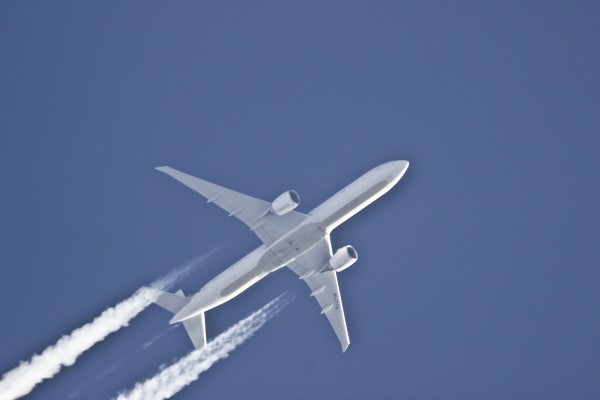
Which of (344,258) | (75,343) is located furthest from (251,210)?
(75,343)

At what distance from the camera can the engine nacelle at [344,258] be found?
68.4 meters

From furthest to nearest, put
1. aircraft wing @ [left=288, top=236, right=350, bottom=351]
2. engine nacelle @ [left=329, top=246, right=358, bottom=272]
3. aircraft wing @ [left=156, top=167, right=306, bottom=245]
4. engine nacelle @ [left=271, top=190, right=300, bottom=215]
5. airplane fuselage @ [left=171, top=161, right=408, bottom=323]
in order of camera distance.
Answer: aircraft wing @ [left=288, top=236, right=350, bottom=351], aircraft wing @ [left=156, top=167, right=306, bottom=245], engine nacelle @ [left=329, top=246, right=358, bottom=272], airplane fuselage @ [left=171, top=161, right=408, bottom=323], engine nacelle @ [left=271, top=190, right=300, bottom=215]

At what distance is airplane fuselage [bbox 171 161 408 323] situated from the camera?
65.7 m

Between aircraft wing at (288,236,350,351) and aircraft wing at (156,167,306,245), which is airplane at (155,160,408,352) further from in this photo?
aircraft wing at (288,236,350,351)

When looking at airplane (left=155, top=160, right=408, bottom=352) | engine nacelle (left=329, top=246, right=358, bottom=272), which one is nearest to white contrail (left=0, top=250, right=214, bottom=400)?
airplane (left=155, top=160, right=408, bottom=352)

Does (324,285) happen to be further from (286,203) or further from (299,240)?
(286,203)

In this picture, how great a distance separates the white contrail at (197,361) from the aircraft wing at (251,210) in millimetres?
9333

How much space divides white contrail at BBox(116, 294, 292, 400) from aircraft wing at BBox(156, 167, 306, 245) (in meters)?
9.33

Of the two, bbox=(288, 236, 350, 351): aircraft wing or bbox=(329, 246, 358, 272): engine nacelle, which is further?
bbox=(288, 236, 350, 351): aircraft wing

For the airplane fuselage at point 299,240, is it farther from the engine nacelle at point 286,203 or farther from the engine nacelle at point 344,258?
the engine nacelle at point 344,258

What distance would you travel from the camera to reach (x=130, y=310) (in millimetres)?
73562

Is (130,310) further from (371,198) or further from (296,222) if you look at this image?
(371,198)

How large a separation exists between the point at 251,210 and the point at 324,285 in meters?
9.71

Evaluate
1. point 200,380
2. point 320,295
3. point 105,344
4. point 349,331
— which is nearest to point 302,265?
point 320,295
